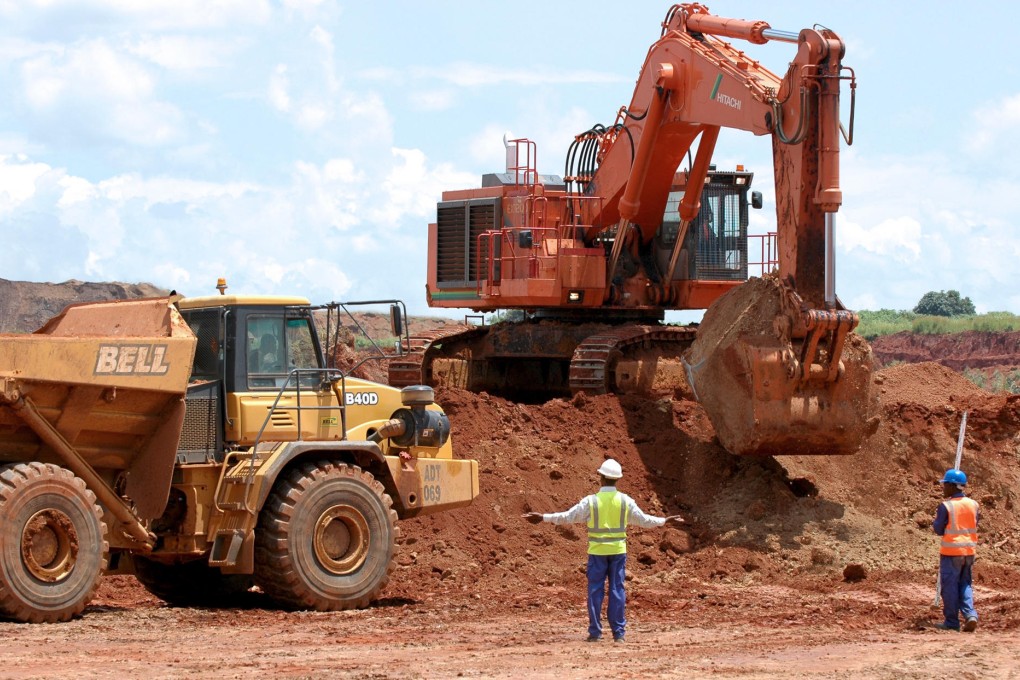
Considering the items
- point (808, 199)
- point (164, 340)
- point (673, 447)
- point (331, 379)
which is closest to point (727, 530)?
point (673, 447)

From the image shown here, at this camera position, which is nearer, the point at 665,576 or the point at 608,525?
the point at 608,525

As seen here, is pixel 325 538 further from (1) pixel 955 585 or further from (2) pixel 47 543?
(1) pixel 955 585

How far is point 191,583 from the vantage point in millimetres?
13695

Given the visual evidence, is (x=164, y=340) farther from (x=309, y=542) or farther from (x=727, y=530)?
(x=727, y=530)

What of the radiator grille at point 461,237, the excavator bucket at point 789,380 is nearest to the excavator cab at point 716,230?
the radiator grille at point 461,237

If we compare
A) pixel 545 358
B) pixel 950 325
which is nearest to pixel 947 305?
pixel 950 325

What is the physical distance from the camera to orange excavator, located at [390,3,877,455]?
1562 cm

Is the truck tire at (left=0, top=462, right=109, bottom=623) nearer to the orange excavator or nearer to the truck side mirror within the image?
the truck side mirror

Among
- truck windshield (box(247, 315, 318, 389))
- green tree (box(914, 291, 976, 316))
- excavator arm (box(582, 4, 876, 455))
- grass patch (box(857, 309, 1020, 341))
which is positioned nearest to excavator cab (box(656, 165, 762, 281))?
excavator arm (box(582, 4, 876, 455))

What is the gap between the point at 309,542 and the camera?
1245 centimetres

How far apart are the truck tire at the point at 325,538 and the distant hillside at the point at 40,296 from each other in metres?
51.8

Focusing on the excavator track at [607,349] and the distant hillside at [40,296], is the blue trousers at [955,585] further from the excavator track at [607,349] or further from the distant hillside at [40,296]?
the distant hillside at [40,296]

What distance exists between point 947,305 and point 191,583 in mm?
74291

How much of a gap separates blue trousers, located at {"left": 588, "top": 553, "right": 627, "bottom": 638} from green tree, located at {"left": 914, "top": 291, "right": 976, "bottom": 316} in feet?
245
